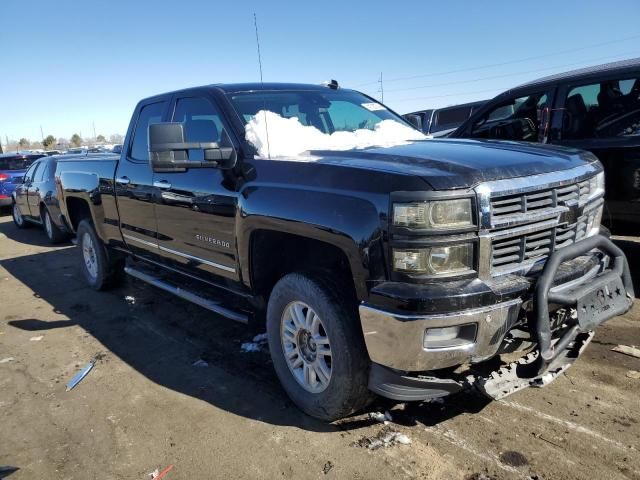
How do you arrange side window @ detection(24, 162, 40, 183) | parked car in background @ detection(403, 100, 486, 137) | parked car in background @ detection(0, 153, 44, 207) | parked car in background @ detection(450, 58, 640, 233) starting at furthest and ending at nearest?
1. parked car in background @ detection(403, 100, 486, 137)
2. parked car in background @ detection(0, 153, 44, 207)
3. side window @ detection(24, 162, 40, 183)
4. parked car in background @ detection(450, 58, 640, 233)

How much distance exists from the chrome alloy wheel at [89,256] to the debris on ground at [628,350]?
5366 mm

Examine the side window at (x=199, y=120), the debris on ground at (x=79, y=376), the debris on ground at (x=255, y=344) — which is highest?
the side window at (x=199, y=120)

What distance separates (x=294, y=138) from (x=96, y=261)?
11.9 feet

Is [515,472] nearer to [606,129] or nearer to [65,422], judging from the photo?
[65,422]

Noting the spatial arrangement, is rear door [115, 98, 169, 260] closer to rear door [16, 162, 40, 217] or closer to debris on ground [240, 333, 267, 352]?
debris on ground [240, 333, 267, 352]

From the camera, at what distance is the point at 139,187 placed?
450 centimetres

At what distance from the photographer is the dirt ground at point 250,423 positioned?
2.60 meters

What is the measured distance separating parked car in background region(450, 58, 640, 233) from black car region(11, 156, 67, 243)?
717cm

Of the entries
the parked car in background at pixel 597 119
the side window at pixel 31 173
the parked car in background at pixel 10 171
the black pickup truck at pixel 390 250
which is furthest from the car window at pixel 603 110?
the parked car in background at pixel 10 171

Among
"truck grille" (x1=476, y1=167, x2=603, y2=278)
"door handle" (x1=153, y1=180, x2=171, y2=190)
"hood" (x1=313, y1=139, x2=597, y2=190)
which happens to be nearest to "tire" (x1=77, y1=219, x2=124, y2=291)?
"door handle" (x1=153, y1=180, x2=171, y2=190)

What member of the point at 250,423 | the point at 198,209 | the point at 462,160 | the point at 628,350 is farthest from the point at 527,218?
the point at 198,209

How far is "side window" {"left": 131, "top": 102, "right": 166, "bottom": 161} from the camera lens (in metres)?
4.57

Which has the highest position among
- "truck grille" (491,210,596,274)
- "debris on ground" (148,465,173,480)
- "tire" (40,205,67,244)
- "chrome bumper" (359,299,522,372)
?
"truck grille" (491,210,596,274)

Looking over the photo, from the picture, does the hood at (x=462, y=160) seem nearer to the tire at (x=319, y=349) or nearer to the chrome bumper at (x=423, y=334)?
the chrome bumper at (x=423, y=334)
